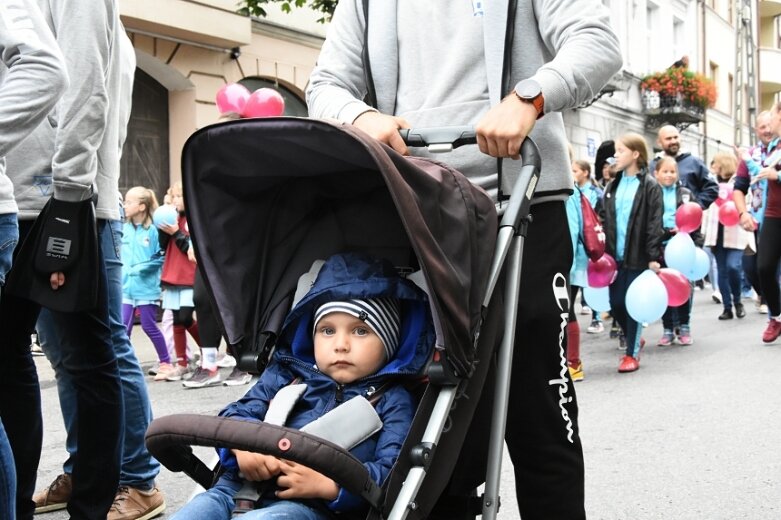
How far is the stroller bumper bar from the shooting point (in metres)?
1.99

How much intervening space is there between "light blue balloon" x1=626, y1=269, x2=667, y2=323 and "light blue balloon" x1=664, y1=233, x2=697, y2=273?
44.5 inches

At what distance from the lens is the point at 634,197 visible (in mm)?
8367

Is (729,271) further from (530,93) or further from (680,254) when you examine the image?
(530,93)

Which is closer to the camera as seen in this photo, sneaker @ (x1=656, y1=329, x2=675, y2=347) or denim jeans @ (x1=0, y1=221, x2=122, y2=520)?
denim jeans @ (x1=0, y1=221, x2=122, y2=520)

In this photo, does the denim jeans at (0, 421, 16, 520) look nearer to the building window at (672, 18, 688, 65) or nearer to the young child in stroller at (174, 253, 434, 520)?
the young child in stroller at (174, 253, 434, 520)

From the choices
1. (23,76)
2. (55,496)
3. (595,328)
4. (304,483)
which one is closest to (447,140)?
(304,483)

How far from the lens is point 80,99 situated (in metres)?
3.32

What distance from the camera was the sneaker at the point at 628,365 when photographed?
308 inches

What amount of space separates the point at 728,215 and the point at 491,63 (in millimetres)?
9275

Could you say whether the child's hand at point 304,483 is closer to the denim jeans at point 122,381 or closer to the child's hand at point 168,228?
the denim jeans at point 122,381

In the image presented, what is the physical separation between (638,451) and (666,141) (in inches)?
254

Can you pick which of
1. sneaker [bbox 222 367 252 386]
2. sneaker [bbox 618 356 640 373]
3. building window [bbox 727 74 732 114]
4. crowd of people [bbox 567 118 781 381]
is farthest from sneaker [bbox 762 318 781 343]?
building window [bbox 727 74 732 114]

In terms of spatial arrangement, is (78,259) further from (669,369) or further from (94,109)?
(669,369)

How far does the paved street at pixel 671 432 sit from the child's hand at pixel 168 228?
132cm
